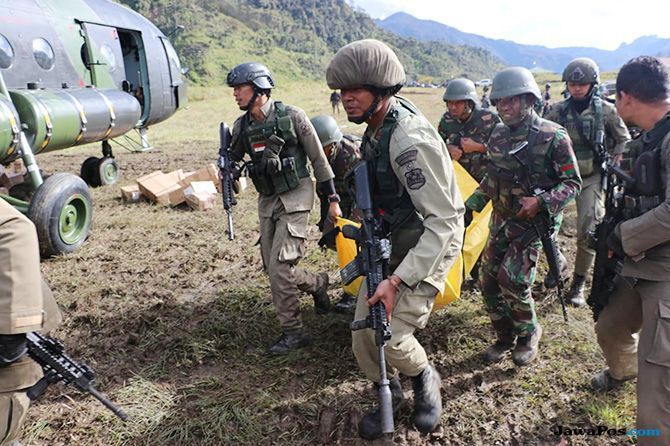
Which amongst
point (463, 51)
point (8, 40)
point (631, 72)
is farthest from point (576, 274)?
A: point (463, 51)

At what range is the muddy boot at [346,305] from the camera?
14.9 feet

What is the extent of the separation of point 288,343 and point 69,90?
244 inches

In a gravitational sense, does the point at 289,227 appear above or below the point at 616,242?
below

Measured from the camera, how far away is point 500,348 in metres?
3.77

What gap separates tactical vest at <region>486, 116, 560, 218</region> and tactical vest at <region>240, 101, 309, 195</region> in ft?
5.29

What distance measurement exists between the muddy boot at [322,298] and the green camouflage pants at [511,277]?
1451mm

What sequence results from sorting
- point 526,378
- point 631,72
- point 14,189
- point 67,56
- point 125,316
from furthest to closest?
point 14,189 → point 67,56 → point 125,316 → point 526,378 → point 631,72

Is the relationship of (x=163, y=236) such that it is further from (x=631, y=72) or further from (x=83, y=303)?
(x=631, y=72)

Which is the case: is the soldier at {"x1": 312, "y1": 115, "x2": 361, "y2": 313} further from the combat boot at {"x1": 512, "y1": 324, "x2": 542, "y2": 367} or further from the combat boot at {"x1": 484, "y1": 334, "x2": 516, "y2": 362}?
the combat boot at {"x1": 512, "y1": 324, "x2": 542, "y2": 367}

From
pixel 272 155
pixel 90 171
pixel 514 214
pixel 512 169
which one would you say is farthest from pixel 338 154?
pixel 90 171

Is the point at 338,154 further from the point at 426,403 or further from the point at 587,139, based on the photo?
the point at 426,403

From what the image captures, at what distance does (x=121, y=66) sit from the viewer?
31.0 ft

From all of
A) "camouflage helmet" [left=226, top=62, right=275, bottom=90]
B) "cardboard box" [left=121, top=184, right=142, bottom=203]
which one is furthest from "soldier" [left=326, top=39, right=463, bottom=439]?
"cardboard box" [left=121, top=184, right=142, bottom=203]

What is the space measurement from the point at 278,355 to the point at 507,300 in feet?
6.14
